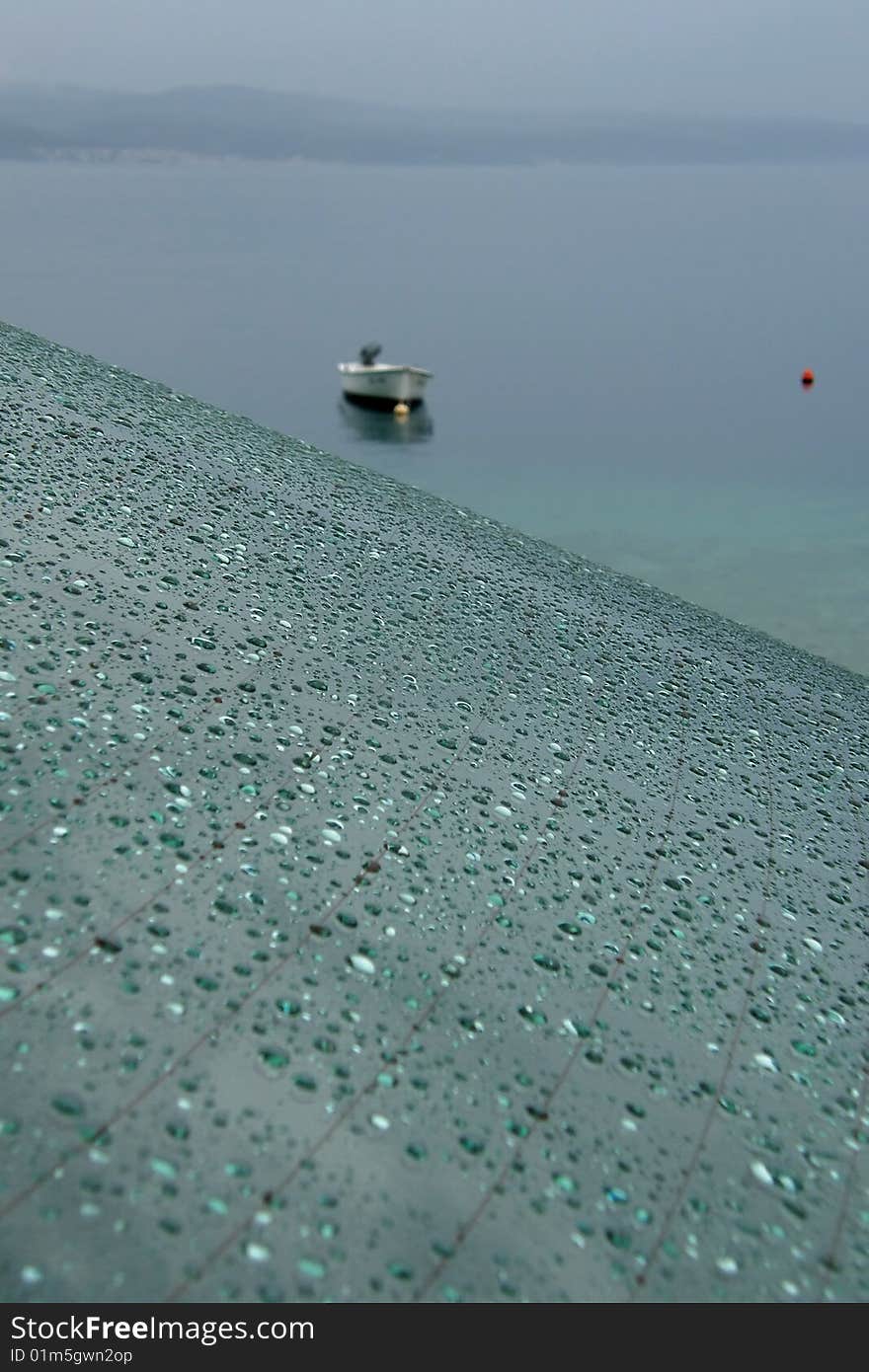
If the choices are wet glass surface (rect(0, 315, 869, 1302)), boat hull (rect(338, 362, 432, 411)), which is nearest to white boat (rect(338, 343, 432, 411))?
boat hull (rect(338, 362, 432, 411))

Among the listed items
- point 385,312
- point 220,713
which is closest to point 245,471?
point 220,713

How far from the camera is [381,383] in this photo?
3603 cm

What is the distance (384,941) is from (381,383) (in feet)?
117

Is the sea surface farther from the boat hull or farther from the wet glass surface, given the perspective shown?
the wet glass surface

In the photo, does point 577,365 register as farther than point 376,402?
Yes

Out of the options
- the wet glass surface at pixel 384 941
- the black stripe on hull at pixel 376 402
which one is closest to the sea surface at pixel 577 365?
the black stripe on hull at pixel 376 402

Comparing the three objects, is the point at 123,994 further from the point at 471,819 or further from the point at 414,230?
the point at 414,230

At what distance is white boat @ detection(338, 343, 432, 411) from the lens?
1391 inches

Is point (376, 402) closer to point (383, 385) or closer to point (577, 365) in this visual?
point (383, 385)

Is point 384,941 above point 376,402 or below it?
below

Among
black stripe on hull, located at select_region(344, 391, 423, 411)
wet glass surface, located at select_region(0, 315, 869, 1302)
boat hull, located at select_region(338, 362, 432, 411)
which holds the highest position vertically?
boat hull, located at select_region(338, 362, 432, 411)

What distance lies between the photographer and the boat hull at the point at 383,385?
35.3 meters

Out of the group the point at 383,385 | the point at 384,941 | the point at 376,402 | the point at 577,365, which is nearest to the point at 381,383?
the point at 383,385

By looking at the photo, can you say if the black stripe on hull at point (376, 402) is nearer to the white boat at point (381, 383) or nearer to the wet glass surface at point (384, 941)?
the white boat at point (381, 383)
